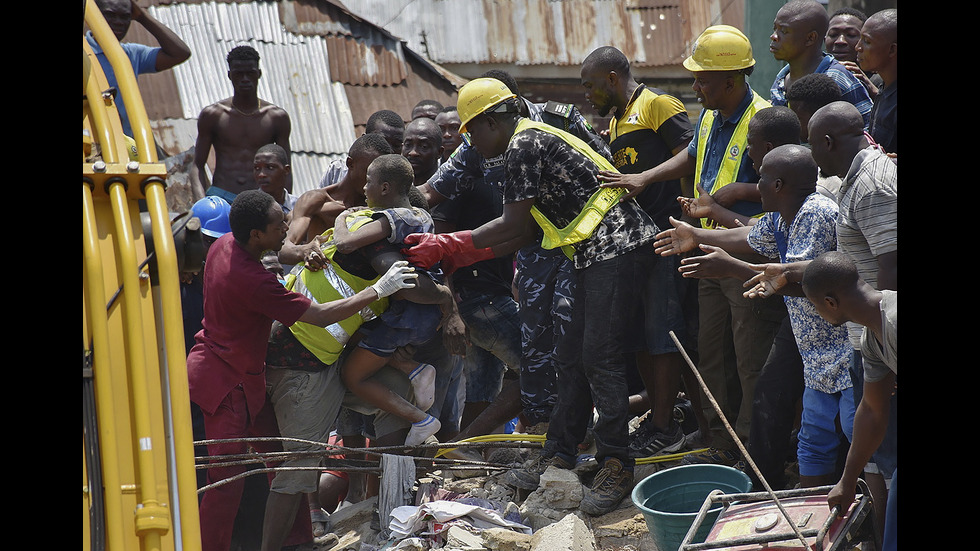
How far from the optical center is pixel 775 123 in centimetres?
516

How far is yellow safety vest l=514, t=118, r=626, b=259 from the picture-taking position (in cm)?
560

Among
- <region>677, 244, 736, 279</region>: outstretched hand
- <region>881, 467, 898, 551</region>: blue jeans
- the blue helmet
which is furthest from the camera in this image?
the blue helmet

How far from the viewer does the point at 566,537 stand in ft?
16.3

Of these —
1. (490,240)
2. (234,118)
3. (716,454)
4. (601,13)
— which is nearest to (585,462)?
(716,454)

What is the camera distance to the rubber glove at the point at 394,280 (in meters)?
5.71

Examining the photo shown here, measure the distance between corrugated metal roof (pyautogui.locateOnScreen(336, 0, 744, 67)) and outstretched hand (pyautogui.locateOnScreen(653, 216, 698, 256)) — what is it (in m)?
7.79

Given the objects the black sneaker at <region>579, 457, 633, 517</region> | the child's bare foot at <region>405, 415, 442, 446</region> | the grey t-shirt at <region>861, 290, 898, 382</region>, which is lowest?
the black sneaker at <region>579, 457, 633, 517</region>

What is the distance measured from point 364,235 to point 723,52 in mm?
2301

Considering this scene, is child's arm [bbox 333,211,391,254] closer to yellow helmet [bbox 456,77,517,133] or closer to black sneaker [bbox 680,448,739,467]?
yellow helmet [bbox 456,77,517,133]

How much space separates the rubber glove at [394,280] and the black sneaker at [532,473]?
1.30 meters

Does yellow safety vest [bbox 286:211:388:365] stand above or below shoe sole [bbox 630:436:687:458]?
above

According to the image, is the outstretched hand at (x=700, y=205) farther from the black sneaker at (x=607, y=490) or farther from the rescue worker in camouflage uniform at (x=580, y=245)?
the black sneaker at (x=607, y=490)

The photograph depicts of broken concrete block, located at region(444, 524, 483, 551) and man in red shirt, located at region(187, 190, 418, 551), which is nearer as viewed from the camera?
broken concrete block, located at region(444, 524, 483, 551)

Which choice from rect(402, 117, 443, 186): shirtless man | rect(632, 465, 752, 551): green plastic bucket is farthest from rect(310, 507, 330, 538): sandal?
rect(402, 117, 443, 186): shirtless man
